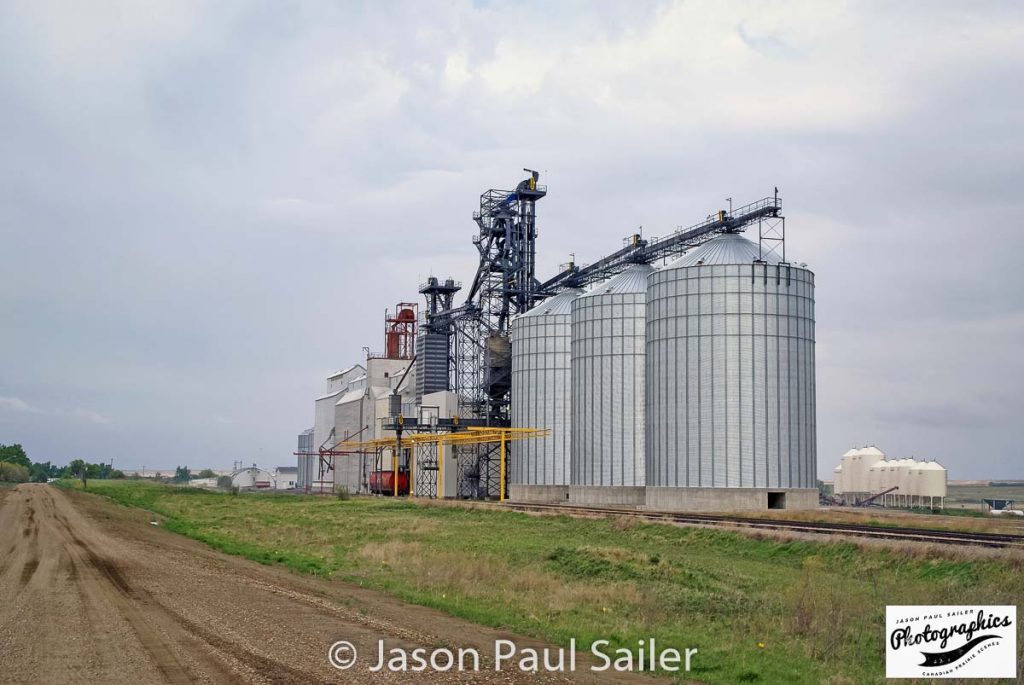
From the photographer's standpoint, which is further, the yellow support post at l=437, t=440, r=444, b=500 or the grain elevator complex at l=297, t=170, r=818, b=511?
the yellow support post at l=437, t=440, r=444, b=500

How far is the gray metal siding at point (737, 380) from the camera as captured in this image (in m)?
69.9

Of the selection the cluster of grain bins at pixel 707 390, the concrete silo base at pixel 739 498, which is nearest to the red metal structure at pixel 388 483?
the cluster of grain bins at pixel 707 390

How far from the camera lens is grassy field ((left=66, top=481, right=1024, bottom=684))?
21953 millimetres

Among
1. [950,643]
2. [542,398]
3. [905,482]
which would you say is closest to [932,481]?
[905,482]

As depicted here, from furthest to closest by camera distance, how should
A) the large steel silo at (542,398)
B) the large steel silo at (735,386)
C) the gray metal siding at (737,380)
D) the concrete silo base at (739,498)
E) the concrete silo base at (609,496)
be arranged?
the large steel silo at (542,398) < the concrete silo base at (609,496) < the gray metal siding at (737,380) < the large steel silo at (735,386) < the concrete silo base at (739,498)

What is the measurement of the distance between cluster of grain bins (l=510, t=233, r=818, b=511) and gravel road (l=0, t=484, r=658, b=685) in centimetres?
4204

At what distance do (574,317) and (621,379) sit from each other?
8.59 meters

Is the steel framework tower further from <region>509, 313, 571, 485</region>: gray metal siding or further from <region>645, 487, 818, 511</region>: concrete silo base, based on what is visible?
<region>645, 487, 818, 511</region>: concrete silo base

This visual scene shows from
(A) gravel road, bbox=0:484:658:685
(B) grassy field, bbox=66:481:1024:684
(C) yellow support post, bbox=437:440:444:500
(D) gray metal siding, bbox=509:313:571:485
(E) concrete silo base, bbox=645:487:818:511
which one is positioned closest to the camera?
(A) gravel road, bbox=0:484:658:685

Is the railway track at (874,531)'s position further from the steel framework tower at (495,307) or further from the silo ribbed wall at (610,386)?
the steel framework tower at (495,307)

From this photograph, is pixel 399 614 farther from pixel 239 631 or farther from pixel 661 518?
pixel 661 518

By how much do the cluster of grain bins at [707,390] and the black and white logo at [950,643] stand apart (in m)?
50.4

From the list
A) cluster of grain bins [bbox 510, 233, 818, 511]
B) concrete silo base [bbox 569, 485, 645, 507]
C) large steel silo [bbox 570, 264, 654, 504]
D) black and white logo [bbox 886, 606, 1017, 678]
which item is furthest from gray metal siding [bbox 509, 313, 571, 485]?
black and white logo [bbox 886, 606, 1017, 678]

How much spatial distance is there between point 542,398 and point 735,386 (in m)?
28.0
